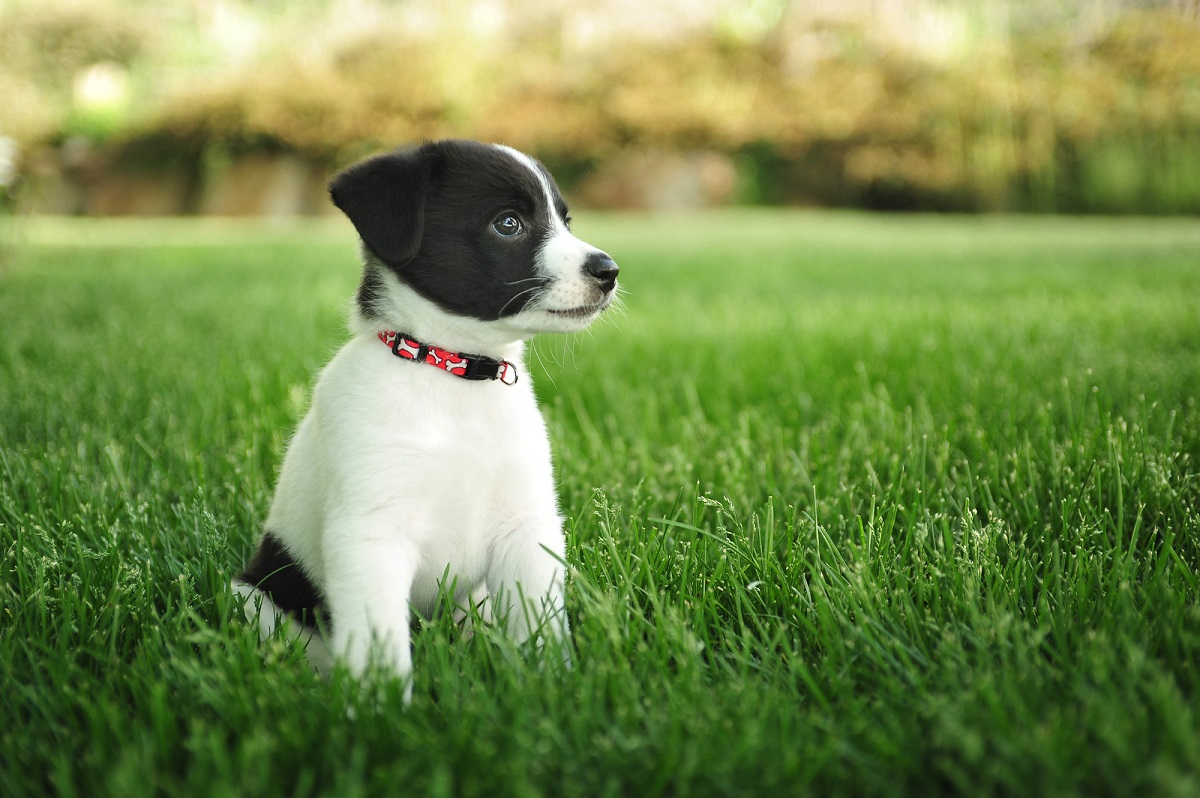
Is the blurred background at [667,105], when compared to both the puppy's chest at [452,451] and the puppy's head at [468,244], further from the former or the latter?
the puppy's chest at [452,451]

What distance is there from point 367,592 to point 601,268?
0.78 metres

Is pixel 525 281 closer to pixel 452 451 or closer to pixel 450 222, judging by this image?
pixel 450 222

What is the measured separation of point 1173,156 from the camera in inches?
699

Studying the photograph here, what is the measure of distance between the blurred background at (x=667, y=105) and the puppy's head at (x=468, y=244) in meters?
16.5

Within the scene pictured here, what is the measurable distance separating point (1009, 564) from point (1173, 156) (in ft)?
63.3

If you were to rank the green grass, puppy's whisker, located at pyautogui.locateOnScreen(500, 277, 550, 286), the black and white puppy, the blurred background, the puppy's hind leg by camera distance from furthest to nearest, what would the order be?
the blurred background
puppy's whisker, located at pyautogui.locateOnScreen(500, 277, 550, 286)
the puppy's hind leg
the black and white puppy
the green grass

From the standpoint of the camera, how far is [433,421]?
177 cm

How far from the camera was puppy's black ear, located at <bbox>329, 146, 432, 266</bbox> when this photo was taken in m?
1.86

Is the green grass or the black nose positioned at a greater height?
the black nose

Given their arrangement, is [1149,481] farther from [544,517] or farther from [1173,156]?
[1173,156]

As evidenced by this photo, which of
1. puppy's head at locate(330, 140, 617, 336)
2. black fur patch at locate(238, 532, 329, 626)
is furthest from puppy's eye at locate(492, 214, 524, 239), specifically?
black fur patch at locate(238, 532, 329, 626)

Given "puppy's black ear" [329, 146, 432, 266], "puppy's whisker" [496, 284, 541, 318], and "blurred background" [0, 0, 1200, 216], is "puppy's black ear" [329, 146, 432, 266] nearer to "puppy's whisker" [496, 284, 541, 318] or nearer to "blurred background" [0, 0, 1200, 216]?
"puppy's whisker" [496, 284, 541, 318]

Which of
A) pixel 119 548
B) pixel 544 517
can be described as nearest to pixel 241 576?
pixel 119 548

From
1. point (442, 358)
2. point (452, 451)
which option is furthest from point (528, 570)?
point (442, 358)
